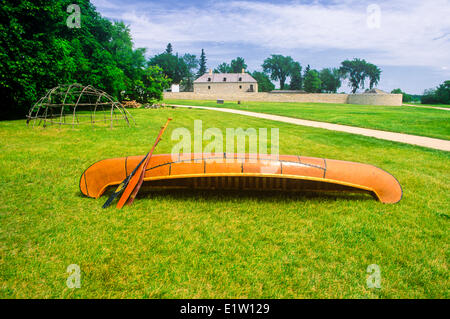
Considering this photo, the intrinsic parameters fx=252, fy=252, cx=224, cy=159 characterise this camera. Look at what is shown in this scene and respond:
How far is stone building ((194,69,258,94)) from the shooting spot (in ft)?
270

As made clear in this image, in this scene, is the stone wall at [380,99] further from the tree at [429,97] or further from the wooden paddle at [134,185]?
the wooden paddle at [134,185]

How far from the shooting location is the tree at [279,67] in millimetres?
121625

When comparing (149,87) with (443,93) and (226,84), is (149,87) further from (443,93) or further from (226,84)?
(443,93)

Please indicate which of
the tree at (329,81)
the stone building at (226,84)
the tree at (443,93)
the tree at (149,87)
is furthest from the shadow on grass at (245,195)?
the tree at (329,81)

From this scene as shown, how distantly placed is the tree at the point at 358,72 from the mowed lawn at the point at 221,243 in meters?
134

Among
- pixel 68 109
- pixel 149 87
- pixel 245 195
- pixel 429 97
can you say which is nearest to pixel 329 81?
pixel 429 97

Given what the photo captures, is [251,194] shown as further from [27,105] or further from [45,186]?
[27,105]

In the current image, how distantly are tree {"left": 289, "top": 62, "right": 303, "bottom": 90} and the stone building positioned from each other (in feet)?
151

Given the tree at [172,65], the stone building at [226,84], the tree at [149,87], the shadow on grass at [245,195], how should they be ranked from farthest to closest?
the tree at [172,65] < the stone building at [226,84] < the tree at [149,87] < the shadow on grass at [245,195]

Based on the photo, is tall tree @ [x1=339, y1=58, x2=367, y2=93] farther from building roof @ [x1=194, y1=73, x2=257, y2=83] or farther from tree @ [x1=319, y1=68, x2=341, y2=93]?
building roof @ [x1=194, y1=73, x2=257, y2=83]

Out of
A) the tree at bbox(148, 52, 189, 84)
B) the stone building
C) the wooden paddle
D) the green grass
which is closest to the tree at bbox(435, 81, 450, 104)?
the green grass

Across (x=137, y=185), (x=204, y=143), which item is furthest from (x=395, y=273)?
(x=204, y=143)

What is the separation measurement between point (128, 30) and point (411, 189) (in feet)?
168

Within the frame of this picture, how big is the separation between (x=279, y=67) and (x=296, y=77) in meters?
9.61
